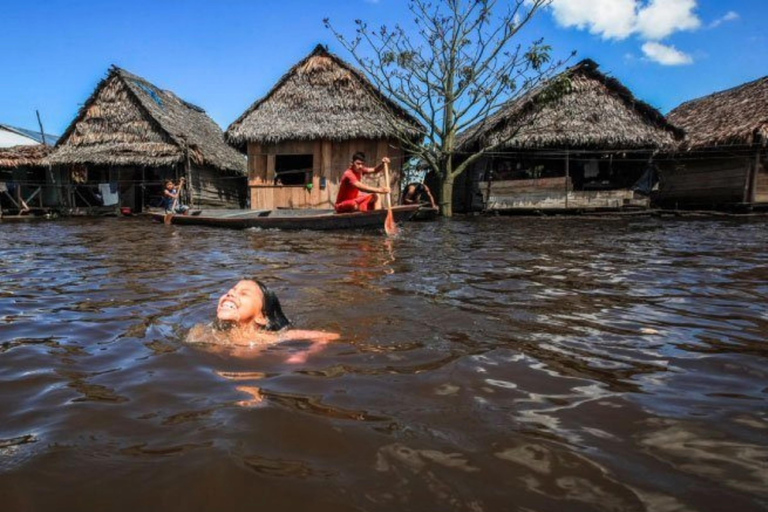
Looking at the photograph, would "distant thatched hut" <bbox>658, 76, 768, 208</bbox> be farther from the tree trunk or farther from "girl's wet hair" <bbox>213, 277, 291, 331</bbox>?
"girl's wet hair" <bbox>213, 277, 291, 331</bbox>

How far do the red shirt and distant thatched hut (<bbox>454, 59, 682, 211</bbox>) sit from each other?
6374 mm

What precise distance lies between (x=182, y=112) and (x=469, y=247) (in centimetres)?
1784

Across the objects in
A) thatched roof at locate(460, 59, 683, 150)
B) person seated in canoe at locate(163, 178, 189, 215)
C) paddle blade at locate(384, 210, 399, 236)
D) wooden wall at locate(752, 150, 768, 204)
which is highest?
thatched roof at locate(460, 59, 683, 150)

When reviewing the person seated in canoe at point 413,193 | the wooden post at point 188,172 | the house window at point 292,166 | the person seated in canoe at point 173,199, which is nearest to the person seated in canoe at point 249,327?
the person seated in canoe at point 173,199

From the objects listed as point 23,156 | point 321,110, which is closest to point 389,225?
point 321,110

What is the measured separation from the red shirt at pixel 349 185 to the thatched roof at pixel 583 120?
261 inches

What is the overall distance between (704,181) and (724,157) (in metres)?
1.04

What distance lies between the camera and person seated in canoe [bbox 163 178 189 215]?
15836mm

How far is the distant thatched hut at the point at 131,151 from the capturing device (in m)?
17.8

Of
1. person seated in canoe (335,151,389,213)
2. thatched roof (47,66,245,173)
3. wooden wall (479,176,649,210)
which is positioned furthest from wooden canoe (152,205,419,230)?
thatched roof (47,66,245,173)

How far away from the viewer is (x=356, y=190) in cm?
1045

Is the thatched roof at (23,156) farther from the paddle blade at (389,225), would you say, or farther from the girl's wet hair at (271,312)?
the girl's wet hair at (271,312)

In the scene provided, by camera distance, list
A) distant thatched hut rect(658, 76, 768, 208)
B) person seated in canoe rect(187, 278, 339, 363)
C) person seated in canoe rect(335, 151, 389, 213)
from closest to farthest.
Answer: person seated in canoe rect(187, 278, 339, 363), person seated in canoe rect(335, 151, 389, 213), distant thatched hut rect(658, 76, 768, 208)

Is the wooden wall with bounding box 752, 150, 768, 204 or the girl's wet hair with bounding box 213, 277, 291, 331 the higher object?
the wooden wall with bounding box 752, 150, 768, 204
